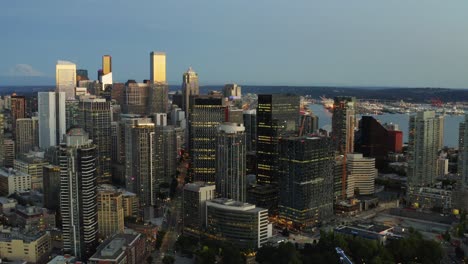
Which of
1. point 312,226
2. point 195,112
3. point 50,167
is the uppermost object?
point 195,112

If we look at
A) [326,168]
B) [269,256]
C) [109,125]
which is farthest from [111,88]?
[269,256]

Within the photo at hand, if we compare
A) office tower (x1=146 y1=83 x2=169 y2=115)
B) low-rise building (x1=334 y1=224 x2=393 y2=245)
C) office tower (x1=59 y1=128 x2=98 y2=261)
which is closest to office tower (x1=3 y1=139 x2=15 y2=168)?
office tower (x1=146 y1=83 x2=169 y2=115)

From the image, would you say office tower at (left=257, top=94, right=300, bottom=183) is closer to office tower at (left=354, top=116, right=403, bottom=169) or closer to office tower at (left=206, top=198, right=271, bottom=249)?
office tower at (left=206, top=198, right=271, bottom=249)

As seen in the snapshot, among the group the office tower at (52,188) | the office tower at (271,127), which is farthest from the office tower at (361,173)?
the office tower at (52,188)

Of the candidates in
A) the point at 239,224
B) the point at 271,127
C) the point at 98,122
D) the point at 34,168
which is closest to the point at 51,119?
the point at 98,122

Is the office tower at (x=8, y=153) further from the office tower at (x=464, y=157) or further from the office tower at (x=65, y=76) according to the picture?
the office tower at (x=464, y=157)

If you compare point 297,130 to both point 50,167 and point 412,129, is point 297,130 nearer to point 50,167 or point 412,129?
point 412,129

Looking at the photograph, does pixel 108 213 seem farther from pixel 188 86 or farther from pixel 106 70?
pixel 106 70
